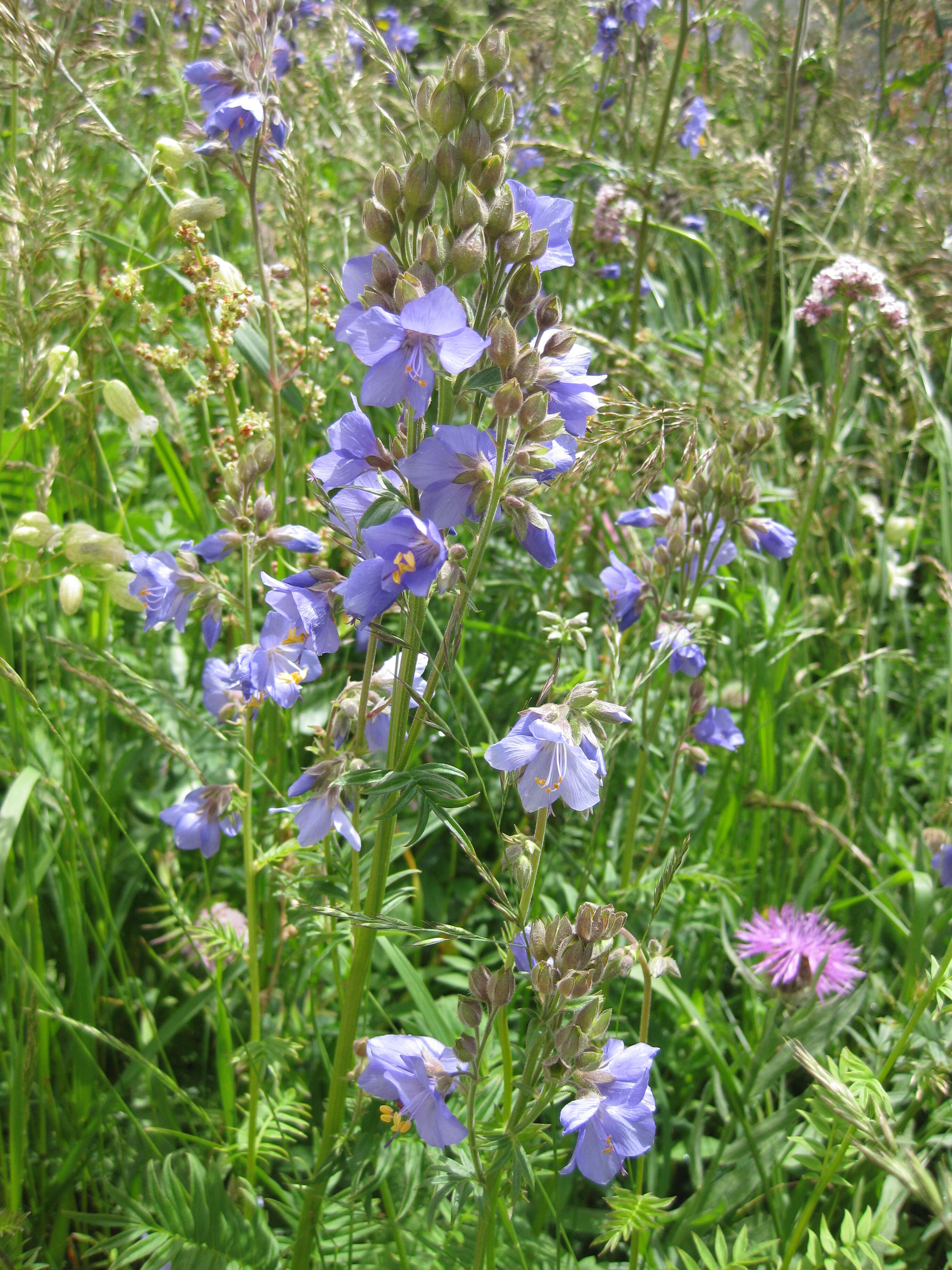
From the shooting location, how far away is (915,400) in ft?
10.8

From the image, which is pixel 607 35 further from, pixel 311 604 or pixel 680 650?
pixel 311 604

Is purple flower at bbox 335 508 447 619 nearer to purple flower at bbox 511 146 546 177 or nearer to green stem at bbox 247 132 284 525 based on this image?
green stem at bbox 247 132 284 525

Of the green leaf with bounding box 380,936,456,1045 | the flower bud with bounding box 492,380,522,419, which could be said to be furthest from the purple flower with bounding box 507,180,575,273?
the green leaf with bounding box 380,936,456,1045

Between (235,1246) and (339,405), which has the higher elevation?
(339,405)

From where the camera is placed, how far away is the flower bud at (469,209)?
1130 millimetres

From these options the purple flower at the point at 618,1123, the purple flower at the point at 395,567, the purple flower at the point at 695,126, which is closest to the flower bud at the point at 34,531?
the purple flower at the point at 395,567

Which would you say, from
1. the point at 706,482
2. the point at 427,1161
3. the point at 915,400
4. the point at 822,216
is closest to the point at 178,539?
the point at 706,482

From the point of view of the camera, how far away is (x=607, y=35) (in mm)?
3754

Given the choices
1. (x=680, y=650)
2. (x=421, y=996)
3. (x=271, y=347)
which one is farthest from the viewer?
(x=680, y=650)

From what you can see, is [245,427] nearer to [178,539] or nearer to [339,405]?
[178,539]

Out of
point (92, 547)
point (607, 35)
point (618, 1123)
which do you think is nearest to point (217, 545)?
point (92, 547)

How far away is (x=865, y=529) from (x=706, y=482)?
7.26ft

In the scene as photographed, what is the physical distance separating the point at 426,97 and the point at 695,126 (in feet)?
12.1

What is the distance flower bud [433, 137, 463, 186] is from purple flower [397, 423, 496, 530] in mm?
310
